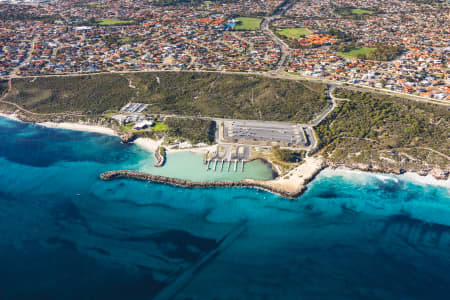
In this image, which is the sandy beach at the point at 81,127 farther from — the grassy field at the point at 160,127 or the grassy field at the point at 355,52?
the grassy field at the point at 355,52

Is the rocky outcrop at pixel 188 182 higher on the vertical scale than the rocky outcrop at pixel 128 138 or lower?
lower

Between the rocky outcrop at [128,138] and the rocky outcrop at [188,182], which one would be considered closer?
the rocky outcrop at [188,182]

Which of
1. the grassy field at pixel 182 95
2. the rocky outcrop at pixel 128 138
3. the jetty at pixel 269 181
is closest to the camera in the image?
the jetty at pixel 269 181

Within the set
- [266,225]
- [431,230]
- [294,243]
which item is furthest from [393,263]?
[266,225]

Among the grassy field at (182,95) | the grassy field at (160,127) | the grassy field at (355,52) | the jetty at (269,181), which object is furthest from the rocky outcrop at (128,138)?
the grassy field at (355,52)

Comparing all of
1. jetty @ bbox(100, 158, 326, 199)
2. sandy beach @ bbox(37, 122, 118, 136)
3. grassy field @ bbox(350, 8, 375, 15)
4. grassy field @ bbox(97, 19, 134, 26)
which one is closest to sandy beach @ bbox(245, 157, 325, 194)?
jetty @ bbox(100, 158, 326, 199)

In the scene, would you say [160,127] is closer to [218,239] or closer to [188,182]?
[188,182]

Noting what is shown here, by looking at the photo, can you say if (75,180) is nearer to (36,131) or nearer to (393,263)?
(36,131)

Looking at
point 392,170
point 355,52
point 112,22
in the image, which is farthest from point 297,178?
point 112,22
